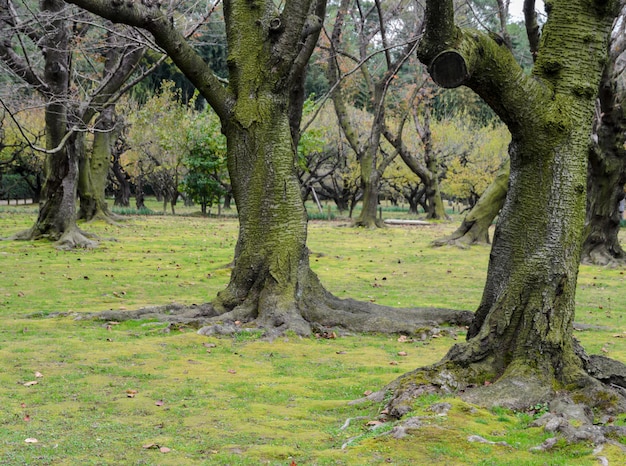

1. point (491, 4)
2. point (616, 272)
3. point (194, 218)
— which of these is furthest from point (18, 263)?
point (491, 4)

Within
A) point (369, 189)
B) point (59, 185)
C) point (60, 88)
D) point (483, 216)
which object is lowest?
point (59, 185)

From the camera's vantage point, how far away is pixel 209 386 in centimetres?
646

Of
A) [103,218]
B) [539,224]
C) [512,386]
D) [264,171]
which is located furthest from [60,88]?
[512,386]

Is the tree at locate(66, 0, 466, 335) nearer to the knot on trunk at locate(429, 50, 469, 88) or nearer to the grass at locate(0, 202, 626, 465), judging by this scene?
the grass at locate(0, 202, 626, 465)

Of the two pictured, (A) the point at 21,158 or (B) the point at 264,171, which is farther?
(A) the point at 21,158

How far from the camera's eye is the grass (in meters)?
4.61

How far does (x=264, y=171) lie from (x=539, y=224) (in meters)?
4.42

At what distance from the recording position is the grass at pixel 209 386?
4.61 metres

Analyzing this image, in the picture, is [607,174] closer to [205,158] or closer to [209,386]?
[209,386]

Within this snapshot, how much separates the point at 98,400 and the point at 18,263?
35.6 ft

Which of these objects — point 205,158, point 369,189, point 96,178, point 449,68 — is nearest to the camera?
point 449,68

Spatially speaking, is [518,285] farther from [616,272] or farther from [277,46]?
[616,272]

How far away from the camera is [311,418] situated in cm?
560

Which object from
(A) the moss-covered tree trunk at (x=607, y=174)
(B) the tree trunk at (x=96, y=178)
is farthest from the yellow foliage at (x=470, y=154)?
(A) the moss-covered tree trunk at (x=607, y=174)
